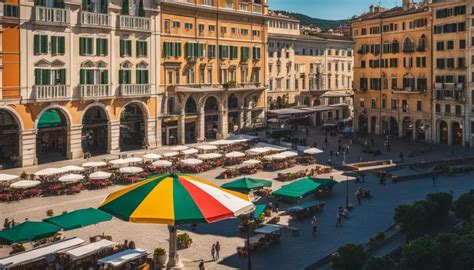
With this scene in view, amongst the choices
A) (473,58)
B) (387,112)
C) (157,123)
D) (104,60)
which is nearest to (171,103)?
(157,123)

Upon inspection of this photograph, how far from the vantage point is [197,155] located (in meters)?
59.7

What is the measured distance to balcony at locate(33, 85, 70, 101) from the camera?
55.2 m

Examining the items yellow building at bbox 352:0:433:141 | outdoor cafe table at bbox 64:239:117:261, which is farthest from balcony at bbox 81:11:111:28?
yellow building at bbox 352:0:433:141

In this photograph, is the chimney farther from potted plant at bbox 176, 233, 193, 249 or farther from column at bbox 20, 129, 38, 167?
potted plant at bbox 176, 233, 193, 249

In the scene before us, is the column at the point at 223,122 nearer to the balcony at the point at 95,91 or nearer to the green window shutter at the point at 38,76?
the balcony at the point at 95,91

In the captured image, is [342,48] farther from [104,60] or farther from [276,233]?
[276,233]

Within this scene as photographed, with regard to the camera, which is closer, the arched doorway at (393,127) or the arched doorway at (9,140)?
the arched doorway at (9,140)

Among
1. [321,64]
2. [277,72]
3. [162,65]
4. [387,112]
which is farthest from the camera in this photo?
[321,64]

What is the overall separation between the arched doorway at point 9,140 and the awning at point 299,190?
28948mm

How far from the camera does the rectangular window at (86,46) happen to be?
59562 mm

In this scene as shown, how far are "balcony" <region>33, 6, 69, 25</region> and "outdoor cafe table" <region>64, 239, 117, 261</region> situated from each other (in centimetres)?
3255

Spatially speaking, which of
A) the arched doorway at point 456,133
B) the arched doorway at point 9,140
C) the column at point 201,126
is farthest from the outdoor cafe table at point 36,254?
the arched doorway at point 456,133

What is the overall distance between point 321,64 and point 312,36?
19.8ft

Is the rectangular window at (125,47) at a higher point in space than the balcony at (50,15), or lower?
lower
